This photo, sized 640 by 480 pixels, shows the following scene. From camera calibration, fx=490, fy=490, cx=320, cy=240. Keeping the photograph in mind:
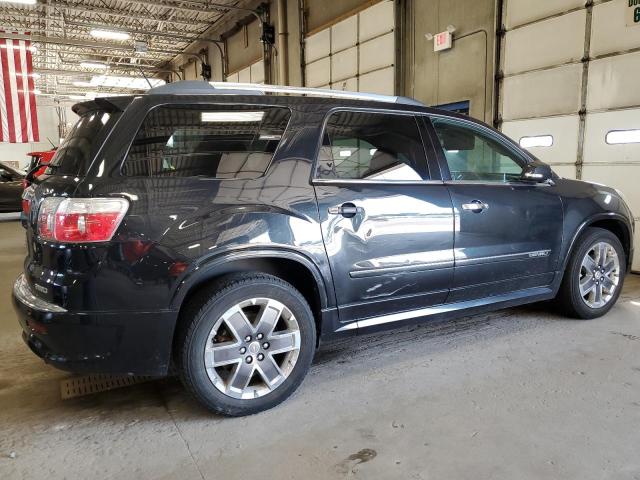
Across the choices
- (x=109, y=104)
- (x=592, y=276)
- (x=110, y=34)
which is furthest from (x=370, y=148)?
(x=110, y=34)

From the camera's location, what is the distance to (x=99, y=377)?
288 cm

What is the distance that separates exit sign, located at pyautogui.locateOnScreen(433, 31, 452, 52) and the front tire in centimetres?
661

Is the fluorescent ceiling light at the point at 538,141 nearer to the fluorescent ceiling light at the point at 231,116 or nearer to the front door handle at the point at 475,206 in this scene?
the front door handle at the point at 475,206

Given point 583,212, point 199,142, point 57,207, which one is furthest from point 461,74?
point 57,207

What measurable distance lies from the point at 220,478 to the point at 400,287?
4.50 ft

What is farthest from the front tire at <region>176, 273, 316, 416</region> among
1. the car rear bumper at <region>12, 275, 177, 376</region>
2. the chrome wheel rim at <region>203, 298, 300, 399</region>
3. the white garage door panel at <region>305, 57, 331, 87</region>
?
the white garage door panel at <region>305, 57, 331, 87</region>

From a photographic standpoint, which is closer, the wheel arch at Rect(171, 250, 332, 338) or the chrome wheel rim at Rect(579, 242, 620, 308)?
the wheel arch at Rect(171, 250, 332, 338)

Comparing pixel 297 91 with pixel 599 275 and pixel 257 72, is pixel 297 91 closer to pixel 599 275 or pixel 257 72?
pixel 599 275

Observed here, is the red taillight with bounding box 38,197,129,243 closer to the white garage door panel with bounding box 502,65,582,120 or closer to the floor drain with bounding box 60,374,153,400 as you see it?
the floor drain with bounding box 60,374,153,400

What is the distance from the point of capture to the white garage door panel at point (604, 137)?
5.47 meters

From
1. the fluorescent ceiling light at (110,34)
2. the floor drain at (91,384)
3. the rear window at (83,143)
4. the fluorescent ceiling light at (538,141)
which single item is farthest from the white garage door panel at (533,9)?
the fluorescent ceiling light at (110,34)

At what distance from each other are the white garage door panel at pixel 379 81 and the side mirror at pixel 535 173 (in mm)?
5923

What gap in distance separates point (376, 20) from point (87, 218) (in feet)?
27.1

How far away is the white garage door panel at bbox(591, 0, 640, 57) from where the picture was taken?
5.42 m
